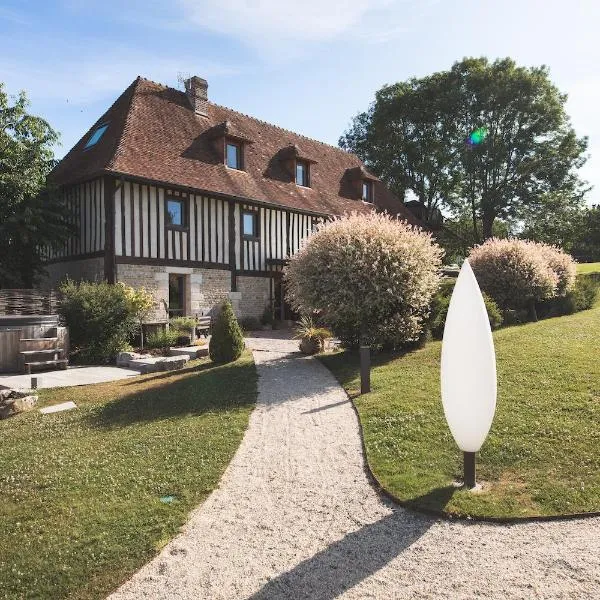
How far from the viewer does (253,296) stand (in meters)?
18.4

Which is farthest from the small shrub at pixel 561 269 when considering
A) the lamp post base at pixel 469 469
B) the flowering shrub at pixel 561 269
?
the lamp post base at pixel 469 469

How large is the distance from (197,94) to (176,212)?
5.65m

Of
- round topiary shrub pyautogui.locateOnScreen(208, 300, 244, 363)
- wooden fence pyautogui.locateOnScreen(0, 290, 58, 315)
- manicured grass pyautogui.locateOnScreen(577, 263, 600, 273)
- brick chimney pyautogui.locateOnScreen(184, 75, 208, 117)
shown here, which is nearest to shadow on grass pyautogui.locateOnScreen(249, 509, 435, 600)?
round topiary shrub pyautogui.locateOnScreen(208, 300, 244, 363)

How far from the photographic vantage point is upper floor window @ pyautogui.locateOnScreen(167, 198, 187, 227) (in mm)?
15984

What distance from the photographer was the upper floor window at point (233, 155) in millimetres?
18531

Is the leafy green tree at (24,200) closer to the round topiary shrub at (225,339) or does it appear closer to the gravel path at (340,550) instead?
the round topiary shrub at (225,339)

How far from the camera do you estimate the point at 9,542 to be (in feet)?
13.6

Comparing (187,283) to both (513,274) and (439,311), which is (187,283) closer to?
(439,311)

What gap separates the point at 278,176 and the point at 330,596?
18.2 meters

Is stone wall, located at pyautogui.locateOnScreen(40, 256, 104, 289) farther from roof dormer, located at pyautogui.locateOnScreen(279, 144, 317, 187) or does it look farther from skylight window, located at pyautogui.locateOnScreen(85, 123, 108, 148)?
roof dormer, located at pyautogui.locateOnScreen(279, 144, 317, 187)

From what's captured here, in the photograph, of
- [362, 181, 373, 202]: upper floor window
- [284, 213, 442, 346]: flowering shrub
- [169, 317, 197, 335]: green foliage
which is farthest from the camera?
[362, 181, 373, 202]: upper floor window

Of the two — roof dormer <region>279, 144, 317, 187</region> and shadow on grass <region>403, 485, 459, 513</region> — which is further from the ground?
roof dormer <region>279, 144, 317, 187</region>

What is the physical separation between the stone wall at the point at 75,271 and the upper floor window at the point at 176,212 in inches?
93.0

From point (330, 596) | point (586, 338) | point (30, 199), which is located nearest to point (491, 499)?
point (330, 596)
